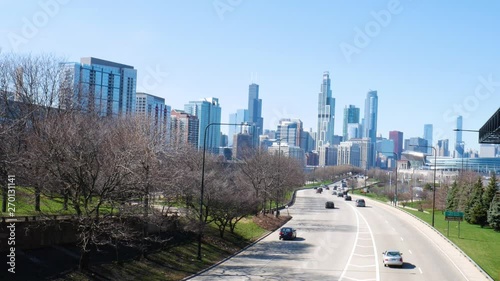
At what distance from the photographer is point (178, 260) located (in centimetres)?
2958

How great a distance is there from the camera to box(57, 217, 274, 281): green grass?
963 inches

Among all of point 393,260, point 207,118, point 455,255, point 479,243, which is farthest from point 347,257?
point 207,118

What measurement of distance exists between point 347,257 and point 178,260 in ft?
37.1

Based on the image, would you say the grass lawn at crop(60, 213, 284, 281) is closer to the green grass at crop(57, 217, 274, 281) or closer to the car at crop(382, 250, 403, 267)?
the green grass at crop(57, 217, 274, 281)

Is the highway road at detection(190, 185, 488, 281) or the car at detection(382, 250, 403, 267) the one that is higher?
the car at detection(382, 250, 403, 267)

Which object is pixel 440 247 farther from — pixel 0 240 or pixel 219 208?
pixel 0 240

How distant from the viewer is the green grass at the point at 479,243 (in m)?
31.0

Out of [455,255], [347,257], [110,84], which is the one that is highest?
[110,84]

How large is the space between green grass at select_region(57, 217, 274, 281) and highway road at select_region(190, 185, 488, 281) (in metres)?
1.09

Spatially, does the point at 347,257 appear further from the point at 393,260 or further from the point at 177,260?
the point at 177,260

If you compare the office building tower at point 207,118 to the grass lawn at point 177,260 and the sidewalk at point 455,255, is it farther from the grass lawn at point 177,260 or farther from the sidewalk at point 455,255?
the grass lawn at point 177,260

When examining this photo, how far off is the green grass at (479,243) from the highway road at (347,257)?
2.88 ft

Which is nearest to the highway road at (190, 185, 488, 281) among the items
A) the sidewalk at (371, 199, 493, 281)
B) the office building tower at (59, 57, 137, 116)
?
the sidewalk at (371, 199, 493, 281)

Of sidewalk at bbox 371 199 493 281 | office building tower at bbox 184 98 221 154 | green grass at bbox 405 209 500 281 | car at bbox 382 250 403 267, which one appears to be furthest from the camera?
office building tower at bbox 184 98 221 154
